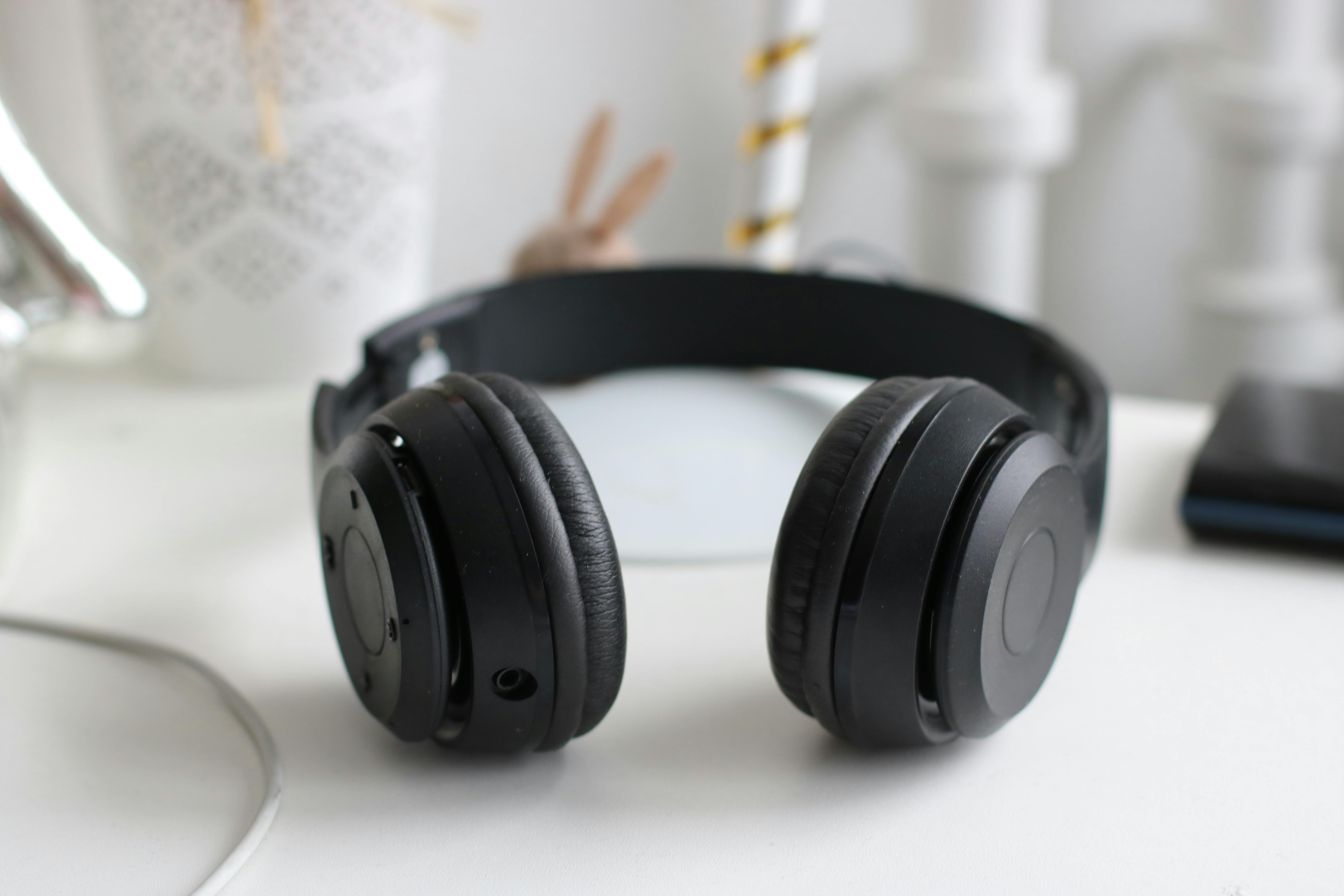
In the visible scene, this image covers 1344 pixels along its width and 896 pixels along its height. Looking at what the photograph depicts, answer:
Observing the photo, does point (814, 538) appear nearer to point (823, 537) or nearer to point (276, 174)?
point (823, 537)

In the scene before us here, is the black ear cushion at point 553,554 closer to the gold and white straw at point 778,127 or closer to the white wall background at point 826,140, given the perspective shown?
the gold and white straw at point 778,127

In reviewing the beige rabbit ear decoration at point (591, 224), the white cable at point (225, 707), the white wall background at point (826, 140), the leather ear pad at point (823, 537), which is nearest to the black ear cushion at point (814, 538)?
the leather ear pad at point (823, 537)

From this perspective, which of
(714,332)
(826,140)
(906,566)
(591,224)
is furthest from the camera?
(826,140)

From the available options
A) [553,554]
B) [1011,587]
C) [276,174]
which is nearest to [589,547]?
[553,554]

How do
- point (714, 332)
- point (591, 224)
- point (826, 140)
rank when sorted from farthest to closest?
1. point (826, 140)
2. point (591, 224)
3. point (714, 332)

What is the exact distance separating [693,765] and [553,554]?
110 mm

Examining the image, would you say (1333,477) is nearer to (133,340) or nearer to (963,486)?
(963,486)

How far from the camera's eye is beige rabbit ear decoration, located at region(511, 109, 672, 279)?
32.6 inches

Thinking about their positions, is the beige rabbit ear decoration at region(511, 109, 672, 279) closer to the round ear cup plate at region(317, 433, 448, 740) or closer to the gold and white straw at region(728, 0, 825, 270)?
the gold and white straw at region(728, 0, 825, 270)

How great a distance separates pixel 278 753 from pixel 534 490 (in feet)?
0.49

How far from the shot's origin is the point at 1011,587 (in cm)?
37

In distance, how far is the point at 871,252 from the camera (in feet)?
3.14

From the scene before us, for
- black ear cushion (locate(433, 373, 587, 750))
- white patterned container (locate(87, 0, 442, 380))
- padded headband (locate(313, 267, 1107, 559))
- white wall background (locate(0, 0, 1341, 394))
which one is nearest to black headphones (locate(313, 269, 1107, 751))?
black ear cushion (locate(433, 373, 587, 750))

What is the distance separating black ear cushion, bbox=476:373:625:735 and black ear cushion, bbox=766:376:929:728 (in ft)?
0.15
